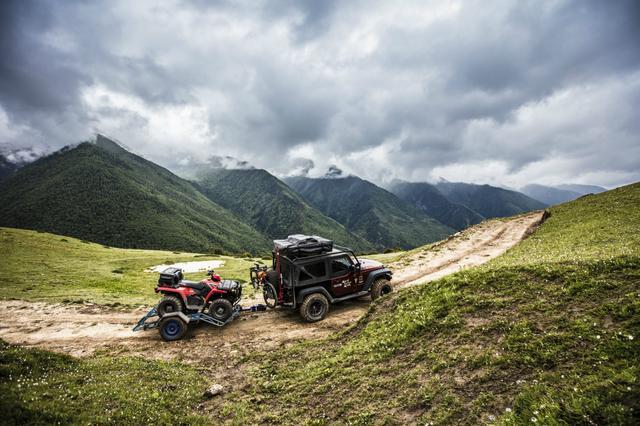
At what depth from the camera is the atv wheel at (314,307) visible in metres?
13.3

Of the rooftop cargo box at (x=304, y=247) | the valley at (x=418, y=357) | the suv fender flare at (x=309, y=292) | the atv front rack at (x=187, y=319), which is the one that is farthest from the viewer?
the rooftop cargo box at (x=304, y=247)

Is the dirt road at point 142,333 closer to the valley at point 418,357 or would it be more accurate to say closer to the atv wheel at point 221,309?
the valley at point 418,357

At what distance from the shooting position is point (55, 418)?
5.87 m

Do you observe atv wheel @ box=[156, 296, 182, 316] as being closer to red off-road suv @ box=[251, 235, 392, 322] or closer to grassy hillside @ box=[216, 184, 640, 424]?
red off-road suv @ box=[251, 235, 392, 322]

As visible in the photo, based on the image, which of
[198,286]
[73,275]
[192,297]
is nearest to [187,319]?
[192,297]

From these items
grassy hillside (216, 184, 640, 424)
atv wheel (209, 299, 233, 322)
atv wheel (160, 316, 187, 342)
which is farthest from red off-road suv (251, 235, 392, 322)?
atv wheel (160, 316, 187, 342)

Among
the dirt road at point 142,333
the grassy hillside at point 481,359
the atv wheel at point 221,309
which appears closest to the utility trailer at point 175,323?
the atv wheel at point 221,309

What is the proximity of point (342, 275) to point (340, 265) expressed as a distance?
0.50 meters

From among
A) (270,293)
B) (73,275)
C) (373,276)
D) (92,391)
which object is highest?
(73,275)

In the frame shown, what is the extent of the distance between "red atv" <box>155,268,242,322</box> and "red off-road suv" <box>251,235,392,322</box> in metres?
2.33

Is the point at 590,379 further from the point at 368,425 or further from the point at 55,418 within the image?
the point at 55,418

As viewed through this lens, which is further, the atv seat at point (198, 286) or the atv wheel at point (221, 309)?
the atv seat at point (198, 286)

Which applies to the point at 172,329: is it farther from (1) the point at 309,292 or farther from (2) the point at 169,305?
(1) the point at 309,292

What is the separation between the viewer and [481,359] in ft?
21.5
